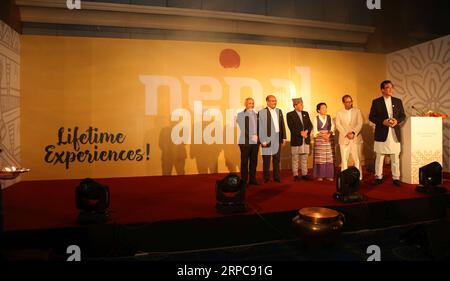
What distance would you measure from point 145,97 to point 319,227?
3.85 meters

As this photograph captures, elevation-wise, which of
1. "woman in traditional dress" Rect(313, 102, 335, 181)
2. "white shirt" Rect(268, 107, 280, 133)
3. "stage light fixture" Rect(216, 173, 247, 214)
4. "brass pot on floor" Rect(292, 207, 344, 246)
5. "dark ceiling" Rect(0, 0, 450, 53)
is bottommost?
"brass pot on floor" Rect(292, 207, 344, 246)

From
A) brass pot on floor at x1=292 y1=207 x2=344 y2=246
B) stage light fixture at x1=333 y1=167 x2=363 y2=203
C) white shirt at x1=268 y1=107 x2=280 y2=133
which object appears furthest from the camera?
white shirt at x1=268 y1=107 x2=280 y2=133

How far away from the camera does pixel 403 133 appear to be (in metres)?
4.07

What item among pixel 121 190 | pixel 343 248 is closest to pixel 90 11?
pixel 121 190

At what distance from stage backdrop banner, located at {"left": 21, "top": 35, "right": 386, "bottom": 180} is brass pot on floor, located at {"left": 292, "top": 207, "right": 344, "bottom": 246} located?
3.17m

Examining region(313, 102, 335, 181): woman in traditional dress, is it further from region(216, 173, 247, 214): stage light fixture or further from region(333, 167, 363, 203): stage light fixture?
region(216, 173, 247, 214): stage light fixture

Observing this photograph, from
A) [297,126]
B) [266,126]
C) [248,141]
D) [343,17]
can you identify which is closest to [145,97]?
[248,141]

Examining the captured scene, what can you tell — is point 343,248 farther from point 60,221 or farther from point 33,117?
point 33,117

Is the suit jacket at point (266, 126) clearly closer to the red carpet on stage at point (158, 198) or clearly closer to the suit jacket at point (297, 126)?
the suit jacket at point (297, 126)

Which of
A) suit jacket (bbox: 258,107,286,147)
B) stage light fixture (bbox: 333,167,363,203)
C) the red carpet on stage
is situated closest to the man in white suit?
the red carpet on stage

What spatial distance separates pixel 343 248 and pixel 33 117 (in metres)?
4.99

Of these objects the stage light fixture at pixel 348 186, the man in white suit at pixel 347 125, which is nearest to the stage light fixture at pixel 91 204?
the stage light fixture at pixel 348 186

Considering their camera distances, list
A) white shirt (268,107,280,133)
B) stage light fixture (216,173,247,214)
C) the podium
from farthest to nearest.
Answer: white shirt (268,107,280,133) → the podium → stage light fixture (216,173,247,214)

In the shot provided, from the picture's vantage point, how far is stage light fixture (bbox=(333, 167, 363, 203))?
3034 mm
